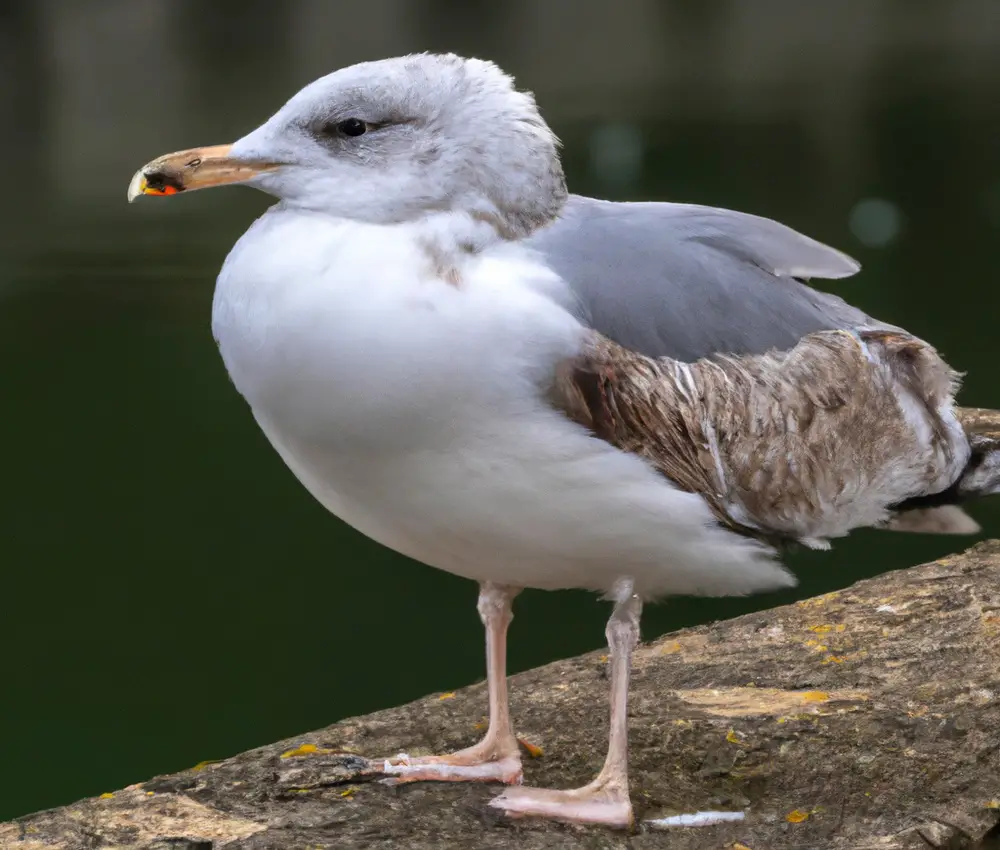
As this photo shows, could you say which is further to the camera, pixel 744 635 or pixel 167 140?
pixel 167 140

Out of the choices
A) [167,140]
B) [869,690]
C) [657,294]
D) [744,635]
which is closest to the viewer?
[657,294]

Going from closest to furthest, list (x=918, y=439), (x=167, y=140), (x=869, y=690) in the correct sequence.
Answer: (x=918, y=439) → (x=869, y=690) → (x=167, y=140)

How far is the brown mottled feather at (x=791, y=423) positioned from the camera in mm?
1802

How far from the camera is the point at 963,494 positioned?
2.22 m

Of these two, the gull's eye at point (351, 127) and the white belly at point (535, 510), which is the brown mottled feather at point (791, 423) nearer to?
the white belly at point (535, 510)

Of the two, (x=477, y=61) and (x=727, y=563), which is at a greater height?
(x=477, y=61)

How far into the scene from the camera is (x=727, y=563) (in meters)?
1.91

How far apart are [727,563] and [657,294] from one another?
0.36 m

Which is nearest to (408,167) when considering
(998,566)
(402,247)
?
(402,247)

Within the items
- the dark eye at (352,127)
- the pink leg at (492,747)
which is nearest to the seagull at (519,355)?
the dark eye at (352,127)

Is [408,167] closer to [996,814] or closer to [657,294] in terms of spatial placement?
[657,294]

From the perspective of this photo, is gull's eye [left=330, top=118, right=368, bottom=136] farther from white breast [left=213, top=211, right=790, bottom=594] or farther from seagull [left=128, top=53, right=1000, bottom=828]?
white breast [left=213, top=211, right=790, bottom=594]

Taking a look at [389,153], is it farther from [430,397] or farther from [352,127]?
[430,397]

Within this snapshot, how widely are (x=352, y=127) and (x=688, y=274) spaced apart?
46 centimetres
